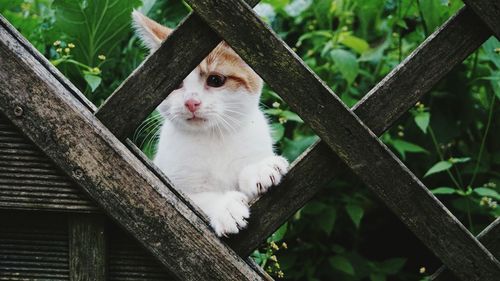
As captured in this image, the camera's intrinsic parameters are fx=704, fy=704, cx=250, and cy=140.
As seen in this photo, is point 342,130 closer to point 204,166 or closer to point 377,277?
point 204,166

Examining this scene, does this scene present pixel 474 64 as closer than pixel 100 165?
No

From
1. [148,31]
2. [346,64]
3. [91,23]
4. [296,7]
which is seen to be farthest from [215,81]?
[296,7]

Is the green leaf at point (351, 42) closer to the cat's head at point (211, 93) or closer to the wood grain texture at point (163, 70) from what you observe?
the cat's head at point (211, 93)

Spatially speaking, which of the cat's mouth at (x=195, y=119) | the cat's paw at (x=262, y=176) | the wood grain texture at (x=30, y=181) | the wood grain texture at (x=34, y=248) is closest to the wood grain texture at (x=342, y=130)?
the cat's paw at (x=262, y=176)

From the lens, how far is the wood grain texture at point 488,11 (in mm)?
1444

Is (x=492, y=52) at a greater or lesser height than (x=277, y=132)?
lesser

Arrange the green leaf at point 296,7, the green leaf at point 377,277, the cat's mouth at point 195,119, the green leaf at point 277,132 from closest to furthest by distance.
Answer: the cat's mouth at point 195,119 < the green leaf at point 277,132 < the green leaf at point 377,277 < the green leaf at point 296,7

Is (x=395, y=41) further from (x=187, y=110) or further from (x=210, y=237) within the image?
(x=210, y=237)

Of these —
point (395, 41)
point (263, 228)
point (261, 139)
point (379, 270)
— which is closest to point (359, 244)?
point (379, 270)

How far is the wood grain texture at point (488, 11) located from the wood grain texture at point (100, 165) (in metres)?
0.74

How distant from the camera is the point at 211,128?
216 cm

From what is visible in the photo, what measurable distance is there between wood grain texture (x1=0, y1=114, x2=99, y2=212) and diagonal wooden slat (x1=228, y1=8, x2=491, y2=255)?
48 centimetres

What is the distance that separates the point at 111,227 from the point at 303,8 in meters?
1.86

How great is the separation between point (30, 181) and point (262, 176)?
525mm
